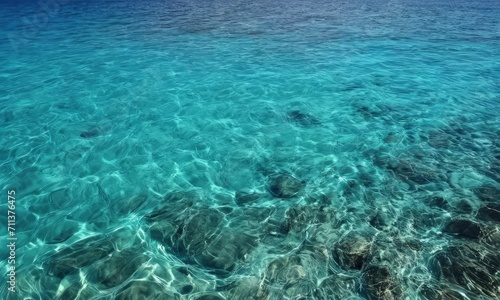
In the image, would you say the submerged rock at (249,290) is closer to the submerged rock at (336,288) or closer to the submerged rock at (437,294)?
the submerged rock at (336,288)

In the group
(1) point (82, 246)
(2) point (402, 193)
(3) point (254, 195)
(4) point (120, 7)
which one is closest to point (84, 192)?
(1) point (82, 246)

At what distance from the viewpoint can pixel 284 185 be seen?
44.5ft

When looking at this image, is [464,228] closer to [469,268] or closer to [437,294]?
[469,268]

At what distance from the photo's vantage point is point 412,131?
17.2 meters

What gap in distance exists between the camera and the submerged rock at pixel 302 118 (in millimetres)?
18406

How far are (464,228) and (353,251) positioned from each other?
170 inches

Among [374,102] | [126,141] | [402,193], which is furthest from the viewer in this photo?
[374,102]

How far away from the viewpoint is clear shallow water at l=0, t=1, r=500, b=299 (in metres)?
9.93

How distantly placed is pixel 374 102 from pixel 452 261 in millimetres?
12670

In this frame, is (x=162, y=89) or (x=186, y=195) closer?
(x=186, y=195)

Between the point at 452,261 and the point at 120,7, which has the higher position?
the point at 452,261

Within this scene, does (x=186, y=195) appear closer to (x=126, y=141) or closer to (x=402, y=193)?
(x=126, y=141)

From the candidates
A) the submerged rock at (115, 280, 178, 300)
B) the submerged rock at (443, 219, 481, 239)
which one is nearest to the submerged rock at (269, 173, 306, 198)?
the submerged rock at (443, 219, 481, 239)

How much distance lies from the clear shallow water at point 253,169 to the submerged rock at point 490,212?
57mm
